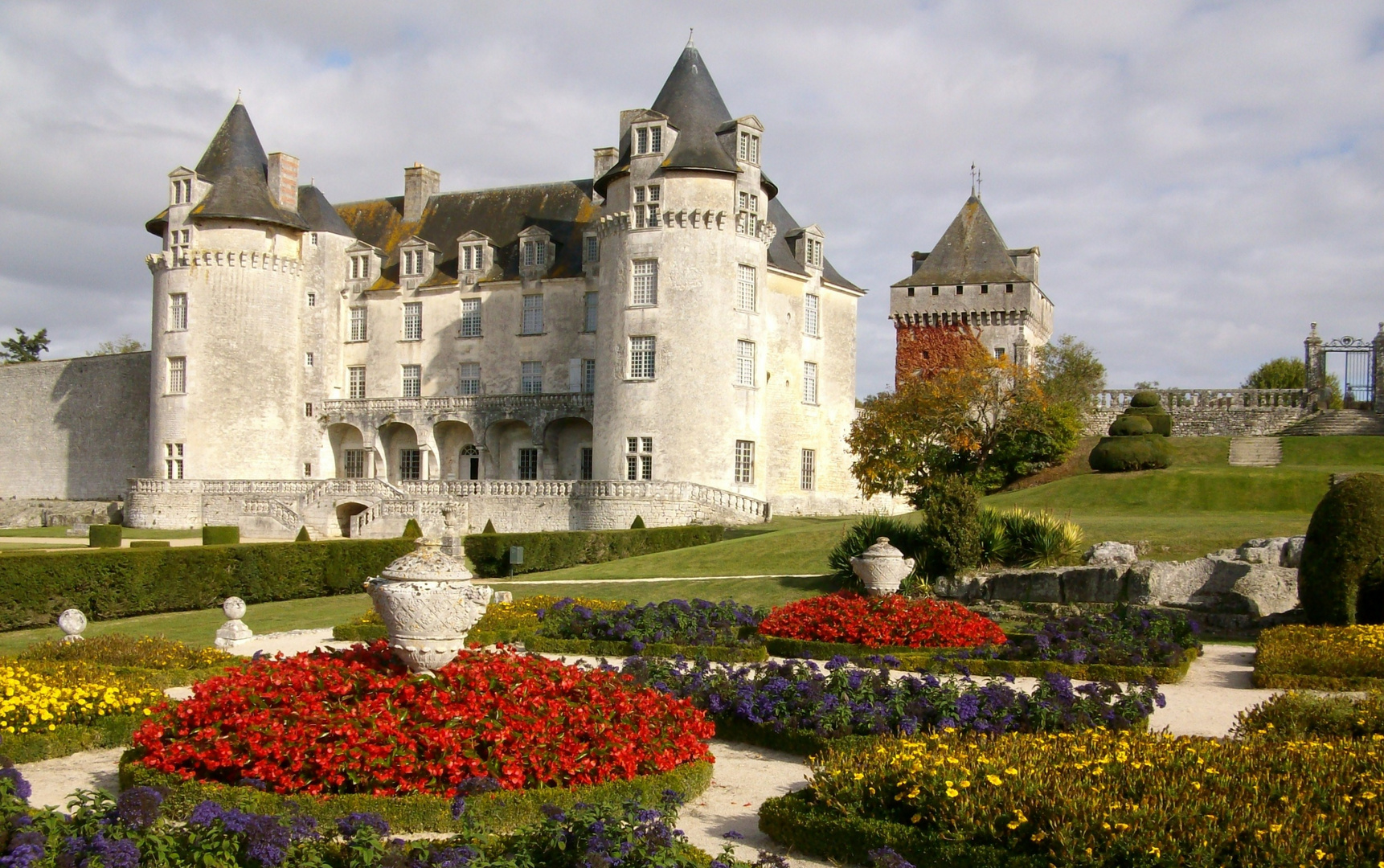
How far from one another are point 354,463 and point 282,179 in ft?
36.1

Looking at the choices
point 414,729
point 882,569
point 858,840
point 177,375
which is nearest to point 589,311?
point 177,375

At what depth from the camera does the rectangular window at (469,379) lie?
43688 millimetres

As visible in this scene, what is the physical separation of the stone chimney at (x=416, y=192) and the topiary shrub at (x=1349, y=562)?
39882 millimetres

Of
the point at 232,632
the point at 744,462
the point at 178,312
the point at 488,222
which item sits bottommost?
the point at 232,632

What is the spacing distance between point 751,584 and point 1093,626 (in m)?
7.86

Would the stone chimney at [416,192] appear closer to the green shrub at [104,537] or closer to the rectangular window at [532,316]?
the rectangular window at [532,316]

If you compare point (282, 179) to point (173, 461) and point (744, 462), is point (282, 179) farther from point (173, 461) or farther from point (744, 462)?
point (744, 462)

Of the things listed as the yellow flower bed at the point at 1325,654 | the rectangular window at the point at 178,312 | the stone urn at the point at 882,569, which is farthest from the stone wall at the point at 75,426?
the yellow flower bed at the point at 1325,654

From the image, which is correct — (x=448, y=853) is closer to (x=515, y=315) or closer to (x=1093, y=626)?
(x=1093, y=626)

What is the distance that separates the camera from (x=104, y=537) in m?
32.1

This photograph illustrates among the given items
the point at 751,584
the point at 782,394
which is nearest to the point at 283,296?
the point at 782,394

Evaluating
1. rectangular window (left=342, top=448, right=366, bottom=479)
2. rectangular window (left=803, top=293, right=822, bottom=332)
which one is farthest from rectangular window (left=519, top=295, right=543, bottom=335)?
rectangular window (left=803, top=293, right=822, bottom=332)

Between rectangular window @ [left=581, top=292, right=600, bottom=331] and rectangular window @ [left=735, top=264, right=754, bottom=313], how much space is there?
640 centimetres

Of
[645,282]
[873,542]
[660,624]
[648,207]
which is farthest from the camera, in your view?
[645,282]
